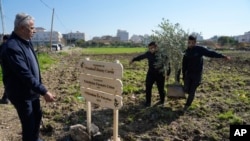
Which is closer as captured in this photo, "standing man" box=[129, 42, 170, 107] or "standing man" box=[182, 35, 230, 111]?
"standing man" box=[182, 35, 230, 111]

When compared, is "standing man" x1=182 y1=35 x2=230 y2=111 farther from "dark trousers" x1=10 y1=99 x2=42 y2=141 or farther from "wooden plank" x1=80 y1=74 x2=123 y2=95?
"dark trousers" x1=10 y1=99 x2=42 y2=141

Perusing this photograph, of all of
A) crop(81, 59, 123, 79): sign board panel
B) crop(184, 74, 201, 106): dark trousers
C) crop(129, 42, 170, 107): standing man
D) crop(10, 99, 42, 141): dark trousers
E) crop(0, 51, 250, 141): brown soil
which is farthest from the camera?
crop(129, 42, 170, 107): standing man

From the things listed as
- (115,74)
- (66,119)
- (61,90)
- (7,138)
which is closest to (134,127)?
(66,119)

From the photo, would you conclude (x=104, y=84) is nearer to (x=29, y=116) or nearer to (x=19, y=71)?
(x=29, y=116)

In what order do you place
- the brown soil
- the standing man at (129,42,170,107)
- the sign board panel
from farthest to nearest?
the standing man at (129,42,170,107) < the brown soil < the sign board panel

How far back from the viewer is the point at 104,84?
5340 millimetres

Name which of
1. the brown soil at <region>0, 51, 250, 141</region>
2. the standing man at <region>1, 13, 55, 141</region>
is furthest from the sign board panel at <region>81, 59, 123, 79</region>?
the brown soil at <region>0, 51, 250, 141</region>

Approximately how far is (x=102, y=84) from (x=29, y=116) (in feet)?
4.18

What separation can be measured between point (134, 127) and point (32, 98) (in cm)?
270

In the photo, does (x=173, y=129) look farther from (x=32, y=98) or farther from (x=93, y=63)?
(x=32, y=98)

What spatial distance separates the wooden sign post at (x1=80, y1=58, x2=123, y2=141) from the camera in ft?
16.8

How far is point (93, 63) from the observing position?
5.65 m

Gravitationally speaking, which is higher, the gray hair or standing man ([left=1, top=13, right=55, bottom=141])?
the gray hair

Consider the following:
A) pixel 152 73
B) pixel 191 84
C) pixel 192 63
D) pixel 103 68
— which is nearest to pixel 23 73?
pixel 103 68
